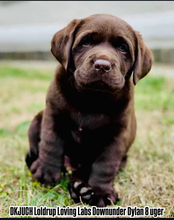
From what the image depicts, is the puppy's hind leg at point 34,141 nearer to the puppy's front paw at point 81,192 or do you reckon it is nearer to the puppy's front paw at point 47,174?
the puppy's front paw at point 47,174

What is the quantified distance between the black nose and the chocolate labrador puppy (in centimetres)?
13

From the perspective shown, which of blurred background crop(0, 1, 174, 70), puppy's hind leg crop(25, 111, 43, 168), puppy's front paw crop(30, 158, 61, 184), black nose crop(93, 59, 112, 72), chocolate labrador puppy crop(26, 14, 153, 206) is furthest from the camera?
blurred background crop(0, 1, 174, 70)

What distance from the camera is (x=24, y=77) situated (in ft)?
27.4

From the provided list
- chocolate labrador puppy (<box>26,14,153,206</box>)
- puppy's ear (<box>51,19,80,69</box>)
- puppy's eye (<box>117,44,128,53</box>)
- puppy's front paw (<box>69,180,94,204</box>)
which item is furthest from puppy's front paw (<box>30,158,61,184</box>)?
puppy's eye (<box>117,44,128,53</box>)

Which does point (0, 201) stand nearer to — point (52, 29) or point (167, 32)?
point (167, 32)

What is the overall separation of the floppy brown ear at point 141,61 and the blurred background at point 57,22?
531cm

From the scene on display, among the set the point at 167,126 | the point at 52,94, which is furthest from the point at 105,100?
the point at 167,126

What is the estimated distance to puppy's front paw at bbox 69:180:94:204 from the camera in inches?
110

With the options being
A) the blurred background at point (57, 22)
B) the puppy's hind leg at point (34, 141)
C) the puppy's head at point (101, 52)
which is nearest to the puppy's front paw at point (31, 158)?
the puppy's hind leg at point (34, 141)

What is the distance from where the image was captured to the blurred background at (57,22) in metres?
8.23

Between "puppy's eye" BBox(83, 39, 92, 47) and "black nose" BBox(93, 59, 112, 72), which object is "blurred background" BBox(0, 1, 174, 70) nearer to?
"puppy's eye" BBox(83, 39, 92, 47)

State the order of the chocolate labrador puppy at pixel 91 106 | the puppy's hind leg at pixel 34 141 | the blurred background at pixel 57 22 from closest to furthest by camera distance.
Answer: the chocolate labrador puppy at pixel 91 106 < the puppy's hind leg at pixel 34 141 < the blurred background at pixel 57 22

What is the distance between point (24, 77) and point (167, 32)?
3.60 meters

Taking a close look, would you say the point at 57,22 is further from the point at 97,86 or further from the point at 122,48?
the point at 97,86
